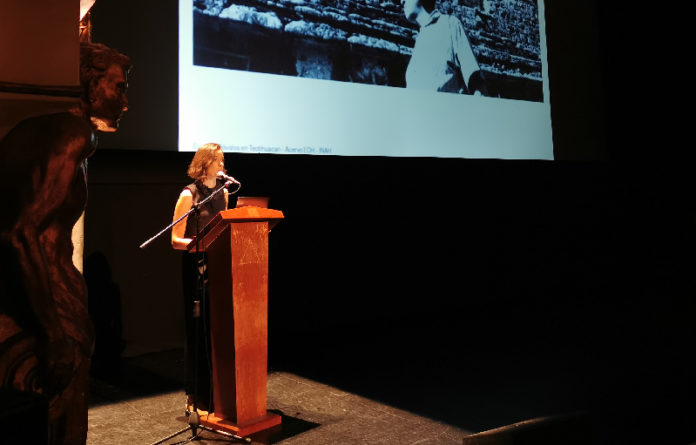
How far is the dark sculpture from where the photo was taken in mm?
1153

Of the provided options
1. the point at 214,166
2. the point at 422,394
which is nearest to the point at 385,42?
the point at 214,166

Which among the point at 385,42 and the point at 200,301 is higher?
the point at 385,42

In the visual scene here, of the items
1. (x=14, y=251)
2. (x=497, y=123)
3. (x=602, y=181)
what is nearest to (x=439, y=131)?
(x=497, y=123)

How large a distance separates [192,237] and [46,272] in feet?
5.18

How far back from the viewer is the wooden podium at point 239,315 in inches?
97.7

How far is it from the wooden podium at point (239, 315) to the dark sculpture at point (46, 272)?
3.77ft

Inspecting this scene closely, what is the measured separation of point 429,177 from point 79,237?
3356mm

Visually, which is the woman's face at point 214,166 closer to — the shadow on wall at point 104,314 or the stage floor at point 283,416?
the stage floor at point 283,416

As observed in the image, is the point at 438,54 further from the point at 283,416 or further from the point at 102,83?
the point at 102,83

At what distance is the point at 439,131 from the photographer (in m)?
4.71

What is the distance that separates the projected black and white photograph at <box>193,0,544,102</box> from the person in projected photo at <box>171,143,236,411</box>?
112 cm

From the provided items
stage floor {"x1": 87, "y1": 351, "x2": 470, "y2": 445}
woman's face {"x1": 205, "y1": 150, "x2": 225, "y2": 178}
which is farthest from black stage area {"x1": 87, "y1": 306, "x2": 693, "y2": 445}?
woman's face {"x1": 205, "y1": 150, "x2": 225, "y2": 178}

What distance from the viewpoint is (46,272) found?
117cm

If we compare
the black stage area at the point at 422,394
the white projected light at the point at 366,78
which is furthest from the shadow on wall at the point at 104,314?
the white projected light at the point at 366,78
